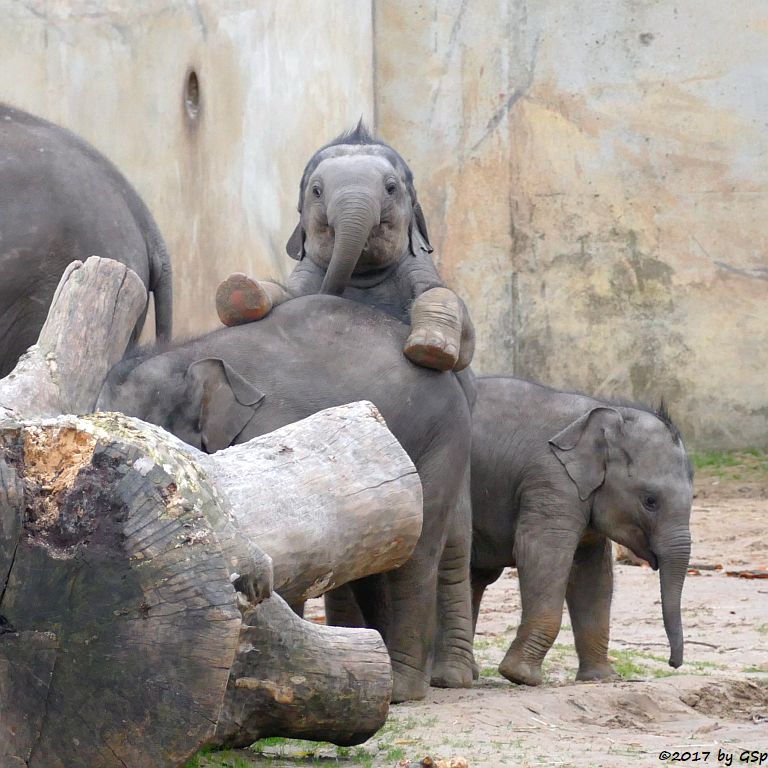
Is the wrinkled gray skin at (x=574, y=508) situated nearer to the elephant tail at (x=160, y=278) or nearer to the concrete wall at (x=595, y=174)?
the elephant tail at (x=160, y=278)

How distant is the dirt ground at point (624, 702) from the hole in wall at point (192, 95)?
10.3 ft

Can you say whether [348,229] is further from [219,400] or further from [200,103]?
[200,103]

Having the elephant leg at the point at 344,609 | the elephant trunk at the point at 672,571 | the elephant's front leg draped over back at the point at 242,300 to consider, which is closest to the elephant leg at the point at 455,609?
Result: the elephant leg at the point at 344,609

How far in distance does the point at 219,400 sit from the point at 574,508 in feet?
5.15

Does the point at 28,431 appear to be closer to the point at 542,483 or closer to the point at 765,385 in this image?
the point at 542,483

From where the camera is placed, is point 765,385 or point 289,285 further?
point 765,385

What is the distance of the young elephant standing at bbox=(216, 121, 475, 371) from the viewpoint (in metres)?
4.48

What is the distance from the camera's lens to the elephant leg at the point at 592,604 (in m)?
5.33

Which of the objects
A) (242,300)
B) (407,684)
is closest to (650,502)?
(407,684)

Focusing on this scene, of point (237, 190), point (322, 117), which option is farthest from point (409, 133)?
point (237, 190)

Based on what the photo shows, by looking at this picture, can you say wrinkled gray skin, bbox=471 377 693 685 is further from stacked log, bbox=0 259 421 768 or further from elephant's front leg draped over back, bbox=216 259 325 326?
stacked log, bbox=0 259 421 768

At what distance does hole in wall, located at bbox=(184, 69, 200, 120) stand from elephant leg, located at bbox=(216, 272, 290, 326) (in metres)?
4.49

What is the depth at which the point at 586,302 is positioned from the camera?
35.5ft

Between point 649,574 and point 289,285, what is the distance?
3.27 m
